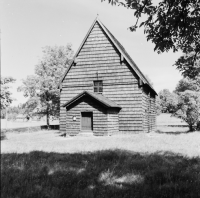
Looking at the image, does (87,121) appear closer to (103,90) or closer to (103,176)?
(103,90)

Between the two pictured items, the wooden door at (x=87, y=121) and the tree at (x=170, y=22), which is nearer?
the tree at (x=170, y=22)

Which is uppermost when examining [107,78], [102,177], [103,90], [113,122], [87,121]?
[107,78]

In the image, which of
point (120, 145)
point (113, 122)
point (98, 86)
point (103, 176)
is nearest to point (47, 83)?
point (98, 86)

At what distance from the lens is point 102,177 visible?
6559mm

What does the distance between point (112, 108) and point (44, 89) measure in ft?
57.5

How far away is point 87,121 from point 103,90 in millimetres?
3413

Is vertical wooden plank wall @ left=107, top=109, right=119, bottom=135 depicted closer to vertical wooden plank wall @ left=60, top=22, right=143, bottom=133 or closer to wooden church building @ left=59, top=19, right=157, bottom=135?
wooden church building @ left=59, top=19, right=157, bottom=135

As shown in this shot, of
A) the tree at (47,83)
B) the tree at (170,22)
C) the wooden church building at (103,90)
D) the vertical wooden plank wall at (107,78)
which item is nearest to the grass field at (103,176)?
the tree at (170,22)

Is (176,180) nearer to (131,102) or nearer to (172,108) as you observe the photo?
(131,102)

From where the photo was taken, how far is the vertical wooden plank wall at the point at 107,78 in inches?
814

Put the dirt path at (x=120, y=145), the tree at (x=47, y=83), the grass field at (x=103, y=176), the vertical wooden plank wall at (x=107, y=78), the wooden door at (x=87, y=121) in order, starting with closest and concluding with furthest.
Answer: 1. the grass field at (x=103, y=176)
2. the dirt path at (x=120, y=145)
3. the wooden door at (x=87, y=121)
4. the vertical wooden plank wall at (x=107, y=78)
5. the tree at (x=47, y=83)

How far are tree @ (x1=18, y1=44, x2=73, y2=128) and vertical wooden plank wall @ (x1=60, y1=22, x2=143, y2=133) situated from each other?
11.7 meters

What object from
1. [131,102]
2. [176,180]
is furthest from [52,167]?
[131,102]

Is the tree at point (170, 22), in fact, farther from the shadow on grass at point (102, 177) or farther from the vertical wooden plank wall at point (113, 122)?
the vertical wooden plank wall at point (113, 122)
